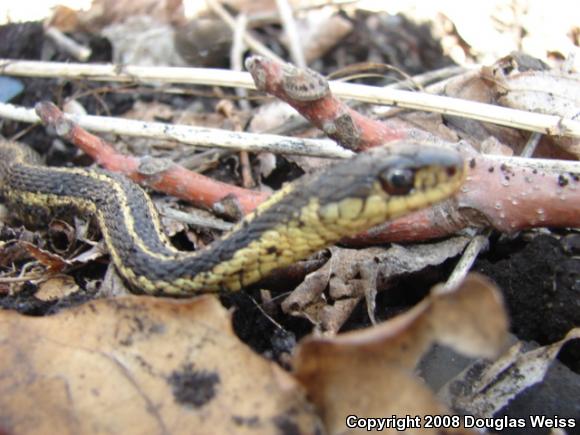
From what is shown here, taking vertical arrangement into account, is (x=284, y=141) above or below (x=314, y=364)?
below

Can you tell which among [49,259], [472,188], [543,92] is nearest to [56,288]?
[49,259]

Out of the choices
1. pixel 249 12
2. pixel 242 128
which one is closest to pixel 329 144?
Result: pixel 242 128

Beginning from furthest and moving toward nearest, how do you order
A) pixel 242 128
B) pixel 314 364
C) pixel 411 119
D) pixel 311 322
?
pixel 242 128
pixel 411 119
pixel 311 322
pixel 314 364

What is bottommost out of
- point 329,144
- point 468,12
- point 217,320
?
point 468,12

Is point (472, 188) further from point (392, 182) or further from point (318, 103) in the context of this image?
point (318, 103)

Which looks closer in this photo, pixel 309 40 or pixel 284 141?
pixel 284 141

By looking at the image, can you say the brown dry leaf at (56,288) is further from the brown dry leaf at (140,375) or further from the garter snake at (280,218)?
the brown dry leaf at (140,375)

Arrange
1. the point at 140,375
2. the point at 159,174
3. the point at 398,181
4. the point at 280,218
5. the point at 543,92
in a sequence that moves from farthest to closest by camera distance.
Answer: the point at 543,92 → the point at 159,174 → the point at 280,218 → the point at 398,181 → the point at 140,375

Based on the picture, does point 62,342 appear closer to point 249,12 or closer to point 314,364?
point 314,364
